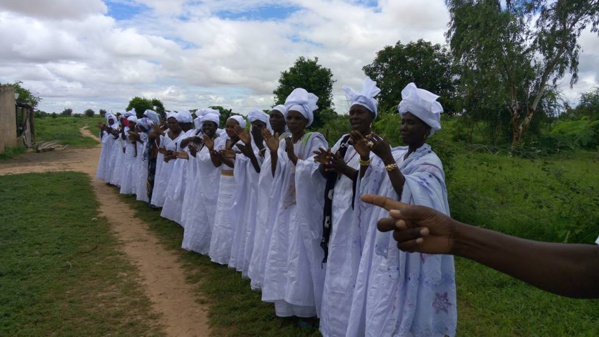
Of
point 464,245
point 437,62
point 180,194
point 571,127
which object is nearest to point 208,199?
point 180,194

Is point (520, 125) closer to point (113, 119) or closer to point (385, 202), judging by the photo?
point (113, 119)

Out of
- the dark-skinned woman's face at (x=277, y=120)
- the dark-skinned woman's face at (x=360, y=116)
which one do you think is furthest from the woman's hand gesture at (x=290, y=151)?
the dark-skinned woman's face at (x=277, y=120)

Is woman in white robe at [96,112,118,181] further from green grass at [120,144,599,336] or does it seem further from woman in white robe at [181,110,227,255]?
woman in white robe at [181,110,227,255]

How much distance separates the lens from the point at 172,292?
4.81m

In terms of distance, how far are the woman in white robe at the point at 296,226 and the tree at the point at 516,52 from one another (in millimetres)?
19403

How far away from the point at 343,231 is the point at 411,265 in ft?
2.63

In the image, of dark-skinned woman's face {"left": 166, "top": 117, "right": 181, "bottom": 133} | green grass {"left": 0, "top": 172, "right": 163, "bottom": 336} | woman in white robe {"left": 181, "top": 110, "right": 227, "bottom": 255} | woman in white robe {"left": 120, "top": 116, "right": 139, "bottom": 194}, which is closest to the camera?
green grass {"left": 0, "top": 172, "right": 163, "bottom": 336}

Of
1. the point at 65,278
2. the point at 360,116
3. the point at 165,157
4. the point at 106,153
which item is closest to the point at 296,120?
the point at 360,116

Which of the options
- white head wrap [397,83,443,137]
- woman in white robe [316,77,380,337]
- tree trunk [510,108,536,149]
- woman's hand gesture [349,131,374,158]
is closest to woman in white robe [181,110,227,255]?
woman in white robe [316,77,380,337]

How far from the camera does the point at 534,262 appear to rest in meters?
1.50

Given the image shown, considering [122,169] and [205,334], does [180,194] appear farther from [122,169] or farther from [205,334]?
[122,169]

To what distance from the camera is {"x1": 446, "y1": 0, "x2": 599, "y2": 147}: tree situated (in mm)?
20859

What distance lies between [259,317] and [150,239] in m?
3.39

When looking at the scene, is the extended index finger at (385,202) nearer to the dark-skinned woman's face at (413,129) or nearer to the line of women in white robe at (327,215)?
the line of women in white robe at (327,215)
